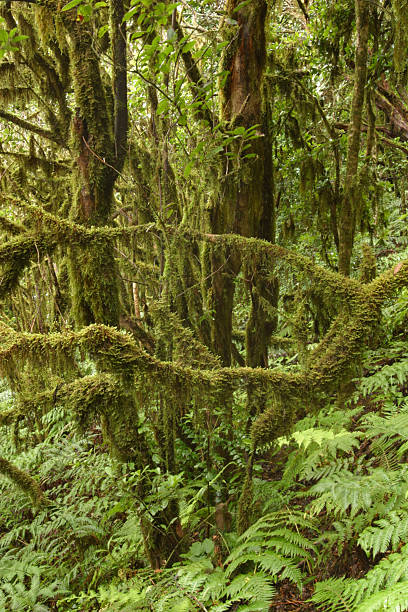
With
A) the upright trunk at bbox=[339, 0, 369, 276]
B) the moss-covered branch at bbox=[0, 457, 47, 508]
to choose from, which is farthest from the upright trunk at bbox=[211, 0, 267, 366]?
the moss-covered branch at bbox=[0, 457, 47, 508]

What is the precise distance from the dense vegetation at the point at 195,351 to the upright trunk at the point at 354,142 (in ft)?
0.06

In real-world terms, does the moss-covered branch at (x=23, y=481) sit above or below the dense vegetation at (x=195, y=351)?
below

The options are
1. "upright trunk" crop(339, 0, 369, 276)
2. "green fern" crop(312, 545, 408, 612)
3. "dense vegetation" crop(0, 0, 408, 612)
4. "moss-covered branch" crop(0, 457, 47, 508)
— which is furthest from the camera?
"moss-covered branch" crop(0, 457, 47, 508)

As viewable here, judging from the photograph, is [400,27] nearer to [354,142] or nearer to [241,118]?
[354,142]

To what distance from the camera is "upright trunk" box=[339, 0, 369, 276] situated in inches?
139

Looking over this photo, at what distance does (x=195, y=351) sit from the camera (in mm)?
2387

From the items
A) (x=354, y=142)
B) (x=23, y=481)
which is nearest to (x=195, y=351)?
(x=354, y=142)

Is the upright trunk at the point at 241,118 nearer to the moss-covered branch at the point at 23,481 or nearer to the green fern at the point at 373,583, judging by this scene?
the green fern at the point at 373,583

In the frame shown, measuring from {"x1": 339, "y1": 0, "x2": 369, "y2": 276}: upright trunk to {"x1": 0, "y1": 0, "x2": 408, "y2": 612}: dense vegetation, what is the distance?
20 mm

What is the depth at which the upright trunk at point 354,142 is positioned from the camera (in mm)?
3525

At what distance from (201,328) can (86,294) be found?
1.59 metres

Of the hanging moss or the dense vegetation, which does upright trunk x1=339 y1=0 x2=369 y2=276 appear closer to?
the dense vegetation

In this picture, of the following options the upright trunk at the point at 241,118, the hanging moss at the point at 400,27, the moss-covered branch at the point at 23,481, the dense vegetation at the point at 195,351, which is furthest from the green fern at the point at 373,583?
the hanging moss at the point at 400,27

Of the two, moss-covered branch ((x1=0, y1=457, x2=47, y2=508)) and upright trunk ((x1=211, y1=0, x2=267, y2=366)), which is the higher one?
upright trunk ((x1=211, y1=0, x2=267, y2=366))
